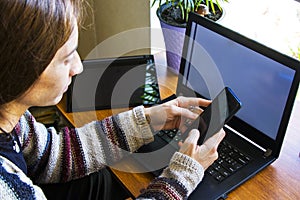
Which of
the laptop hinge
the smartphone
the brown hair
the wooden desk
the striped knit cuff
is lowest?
the wooden desk

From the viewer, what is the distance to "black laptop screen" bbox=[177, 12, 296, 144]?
2.64 ft

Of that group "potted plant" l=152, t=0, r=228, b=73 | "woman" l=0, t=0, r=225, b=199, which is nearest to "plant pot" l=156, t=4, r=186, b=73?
"potted plant" l=152, t=0, r=228, b=73

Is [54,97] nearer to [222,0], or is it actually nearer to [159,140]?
[159,140]

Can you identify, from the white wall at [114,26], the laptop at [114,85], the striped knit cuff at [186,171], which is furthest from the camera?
the white wall at [114,26]

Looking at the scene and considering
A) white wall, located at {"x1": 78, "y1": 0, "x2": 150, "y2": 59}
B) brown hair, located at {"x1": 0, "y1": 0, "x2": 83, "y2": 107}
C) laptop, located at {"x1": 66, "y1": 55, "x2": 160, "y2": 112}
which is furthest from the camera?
white wall, located at {"x1": 78, "y1": 0, "x2": 150, "y2": 59}

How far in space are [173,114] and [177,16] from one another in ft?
1.18

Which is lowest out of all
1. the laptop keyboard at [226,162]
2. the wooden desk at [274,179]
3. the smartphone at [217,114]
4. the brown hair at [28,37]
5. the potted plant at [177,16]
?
the wooden desk at [274,179]

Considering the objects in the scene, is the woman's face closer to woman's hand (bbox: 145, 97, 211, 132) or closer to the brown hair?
the brown hair

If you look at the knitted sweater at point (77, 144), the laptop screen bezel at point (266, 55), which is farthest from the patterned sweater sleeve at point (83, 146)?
the laptop screen bezel at point (266, 55)

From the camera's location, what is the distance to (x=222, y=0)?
45.5 inches

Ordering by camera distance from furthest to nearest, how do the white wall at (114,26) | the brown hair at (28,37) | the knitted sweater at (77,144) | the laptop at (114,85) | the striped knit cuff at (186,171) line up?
the white wall at (114,26)
the laptop at (114,85)
the knitted sweater at (77,144)
the striped knit cuff at (186,171)
the brown hair at (28,37)

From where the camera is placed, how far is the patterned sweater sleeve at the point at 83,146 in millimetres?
866

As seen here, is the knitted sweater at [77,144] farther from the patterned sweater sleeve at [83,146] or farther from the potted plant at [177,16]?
the potted plant at [177,16]

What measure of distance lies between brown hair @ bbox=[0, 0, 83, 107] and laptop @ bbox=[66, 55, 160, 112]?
39cm
